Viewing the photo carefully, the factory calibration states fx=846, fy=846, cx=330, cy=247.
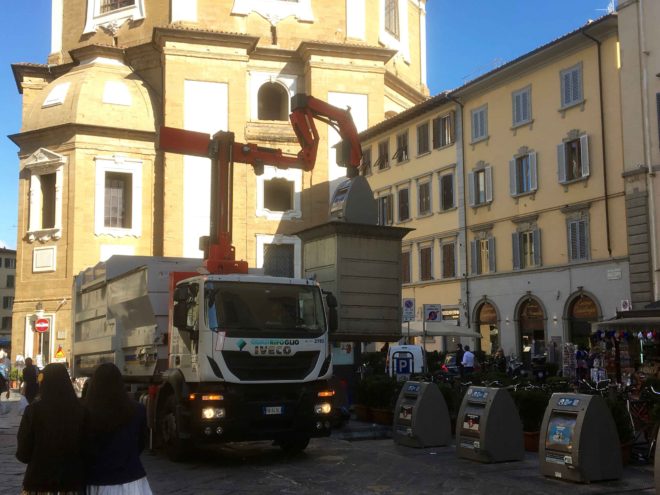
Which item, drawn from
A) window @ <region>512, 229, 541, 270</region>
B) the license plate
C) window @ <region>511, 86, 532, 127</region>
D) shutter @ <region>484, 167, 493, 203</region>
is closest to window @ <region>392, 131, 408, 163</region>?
shutter @ <region>484, 167, 493, 203</region>

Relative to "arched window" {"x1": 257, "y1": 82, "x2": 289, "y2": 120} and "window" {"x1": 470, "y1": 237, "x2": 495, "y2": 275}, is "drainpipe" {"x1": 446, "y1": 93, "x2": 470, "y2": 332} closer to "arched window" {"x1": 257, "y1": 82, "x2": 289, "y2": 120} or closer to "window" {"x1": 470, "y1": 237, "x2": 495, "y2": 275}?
"window" {"x1": 470, "y1": 237, "x2": 495, "y2": 275}

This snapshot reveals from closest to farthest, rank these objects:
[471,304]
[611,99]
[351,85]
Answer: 1. [611,99]
2. [471,304]
3. [351,85]

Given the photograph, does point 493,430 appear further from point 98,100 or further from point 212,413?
point 98,100

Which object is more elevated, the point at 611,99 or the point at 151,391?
the point at 611,99

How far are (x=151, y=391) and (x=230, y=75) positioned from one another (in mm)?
29512

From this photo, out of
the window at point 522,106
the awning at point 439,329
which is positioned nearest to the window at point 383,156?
the window at point 522,106

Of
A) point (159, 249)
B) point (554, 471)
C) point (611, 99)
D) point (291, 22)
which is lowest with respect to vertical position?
point (554, 471)

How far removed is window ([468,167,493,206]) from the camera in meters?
34.2

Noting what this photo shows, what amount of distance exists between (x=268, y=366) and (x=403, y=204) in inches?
1181

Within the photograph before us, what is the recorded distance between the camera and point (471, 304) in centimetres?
3512

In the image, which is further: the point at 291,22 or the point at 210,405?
the point at 291,22

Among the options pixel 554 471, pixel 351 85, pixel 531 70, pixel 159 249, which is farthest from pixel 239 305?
pixel 351 85

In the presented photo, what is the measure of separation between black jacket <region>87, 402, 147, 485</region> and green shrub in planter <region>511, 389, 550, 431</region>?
7.69m

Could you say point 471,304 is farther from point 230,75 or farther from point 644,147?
point 230,75
